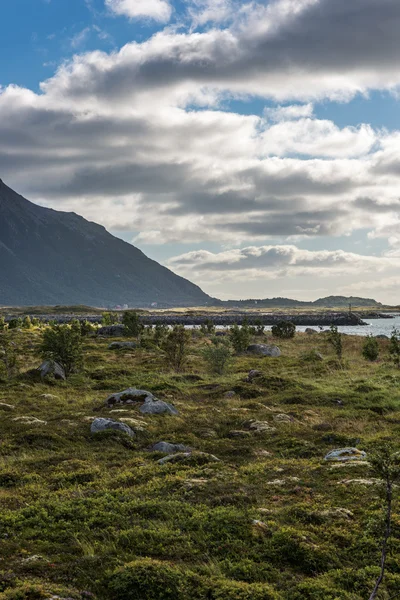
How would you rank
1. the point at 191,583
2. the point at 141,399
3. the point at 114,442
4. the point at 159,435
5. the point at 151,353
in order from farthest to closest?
the point at 151,353
the point at 141,399
the point at 159,435
the point at 114,442
the point at 191,583

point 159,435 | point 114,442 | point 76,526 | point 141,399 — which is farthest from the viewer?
point 141,399

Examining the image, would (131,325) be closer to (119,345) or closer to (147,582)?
(119,345)

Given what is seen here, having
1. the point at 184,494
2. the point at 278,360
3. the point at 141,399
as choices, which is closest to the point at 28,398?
the point at 141,399

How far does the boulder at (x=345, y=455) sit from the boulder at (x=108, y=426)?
10324 millimetres

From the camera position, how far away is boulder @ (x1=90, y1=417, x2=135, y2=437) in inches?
1035

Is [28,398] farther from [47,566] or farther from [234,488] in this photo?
[47,566]

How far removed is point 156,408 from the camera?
31.5 m

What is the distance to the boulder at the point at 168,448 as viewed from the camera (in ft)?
77.6

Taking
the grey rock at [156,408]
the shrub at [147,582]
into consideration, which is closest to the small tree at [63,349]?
the grey rock at [156,408]

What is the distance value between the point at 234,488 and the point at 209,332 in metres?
96.7

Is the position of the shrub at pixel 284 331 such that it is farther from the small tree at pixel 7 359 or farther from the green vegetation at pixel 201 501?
the green vegetation at pixel 201 501

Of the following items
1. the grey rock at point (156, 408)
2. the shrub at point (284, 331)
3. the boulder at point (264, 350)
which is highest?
the shrub at point (284, 331)

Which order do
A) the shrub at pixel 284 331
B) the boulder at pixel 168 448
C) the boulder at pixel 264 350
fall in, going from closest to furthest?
the boulder at pixel 168 448, the boulder at pixel 264 350, the shrub at pixel 284 331

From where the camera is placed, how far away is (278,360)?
196 feet
